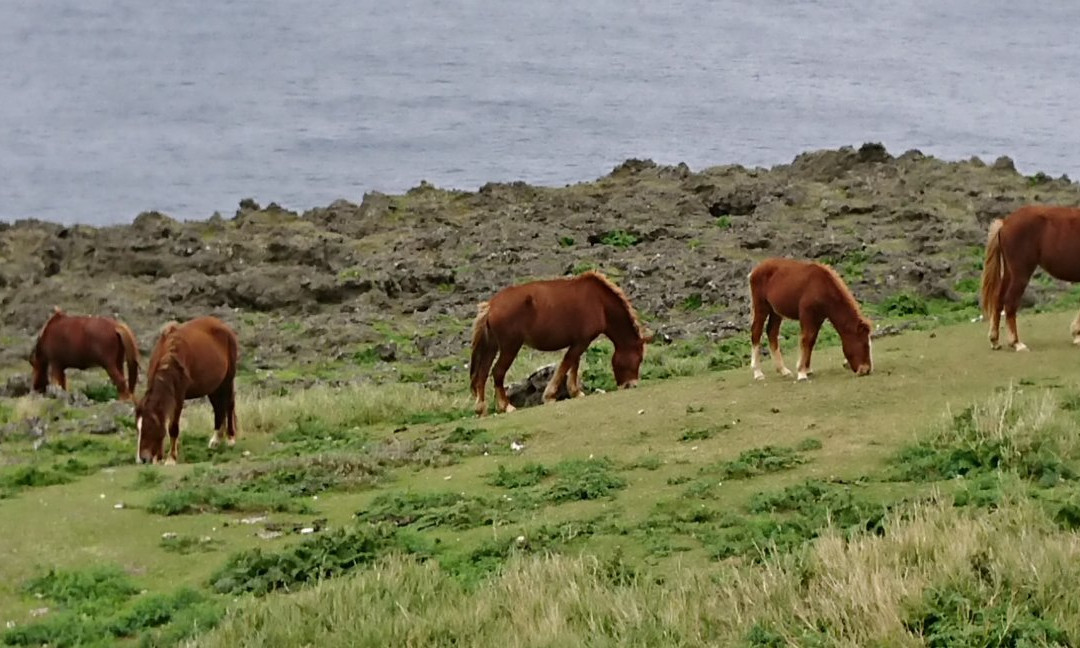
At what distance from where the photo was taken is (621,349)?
56.7ft

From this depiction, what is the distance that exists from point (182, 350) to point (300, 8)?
→ 400 feet

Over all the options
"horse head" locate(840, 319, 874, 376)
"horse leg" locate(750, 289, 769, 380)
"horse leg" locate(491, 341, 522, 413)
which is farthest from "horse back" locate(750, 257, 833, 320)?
"horse leg" locate(491, 341, 522, 413)

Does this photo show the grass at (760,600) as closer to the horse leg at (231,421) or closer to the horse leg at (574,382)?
the horse leg at (231,421)

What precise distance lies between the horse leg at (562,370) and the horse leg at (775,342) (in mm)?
2290

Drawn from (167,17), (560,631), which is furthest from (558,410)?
(167,17)

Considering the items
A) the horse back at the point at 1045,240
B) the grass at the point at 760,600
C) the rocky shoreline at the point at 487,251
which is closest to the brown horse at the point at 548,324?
the horse back at the point at 1045,240

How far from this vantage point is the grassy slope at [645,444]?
424 inches

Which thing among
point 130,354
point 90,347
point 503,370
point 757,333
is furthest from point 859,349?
point 90,347

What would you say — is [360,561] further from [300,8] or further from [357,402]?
[300,8]

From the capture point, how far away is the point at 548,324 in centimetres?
1642

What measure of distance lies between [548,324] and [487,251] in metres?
15.4

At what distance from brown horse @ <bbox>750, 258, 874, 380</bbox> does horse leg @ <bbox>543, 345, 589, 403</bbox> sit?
2.29 metres

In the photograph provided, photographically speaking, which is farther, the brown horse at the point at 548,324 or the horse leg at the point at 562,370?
the horse leg at the point at 562,370

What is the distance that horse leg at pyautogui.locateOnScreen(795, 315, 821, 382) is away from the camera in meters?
14.8
